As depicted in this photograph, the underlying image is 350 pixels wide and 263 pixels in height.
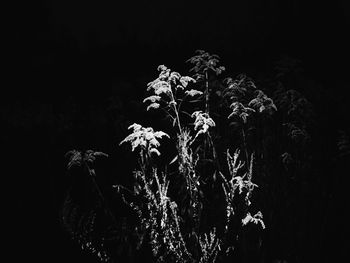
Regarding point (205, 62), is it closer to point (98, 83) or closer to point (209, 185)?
point (209, 185)

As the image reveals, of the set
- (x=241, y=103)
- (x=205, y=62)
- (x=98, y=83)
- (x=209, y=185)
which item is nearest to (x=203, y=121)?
(x=241, y=103)

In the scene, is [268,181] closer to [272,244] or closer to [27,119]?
[272,244]

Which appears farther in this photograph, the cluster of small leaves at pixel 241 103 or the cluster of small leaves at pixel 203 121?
the cluster of small leaves at pixel 241 103

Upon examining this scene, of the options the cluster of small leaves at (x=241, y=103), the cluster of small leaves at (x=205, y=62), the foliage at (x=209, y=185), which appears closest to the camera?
the foliage at (x=209, y=185)

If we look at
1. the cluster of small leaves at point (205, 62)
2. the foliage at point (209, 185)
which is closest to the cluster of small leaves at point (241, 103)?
the foliage at point (209, 185)

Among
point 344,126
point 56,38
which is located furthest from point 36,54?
point 344,126

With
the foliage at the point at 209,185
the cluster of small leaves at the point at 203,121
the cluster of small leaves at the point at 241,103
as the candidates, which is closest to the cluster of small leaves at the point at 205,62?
the foliage at the point at 209,185

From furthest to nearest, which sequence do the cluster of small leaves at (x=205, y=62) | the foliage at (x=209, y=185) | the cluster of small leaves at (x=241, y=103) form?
the cluster of small leaves at (x=205, y=62), the cluster of small leaves at (x=241, y=103), the foliage at (x=209, y=185)

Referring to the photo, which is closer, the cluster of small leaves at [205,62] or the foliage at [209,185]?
the foliage at [209,185]

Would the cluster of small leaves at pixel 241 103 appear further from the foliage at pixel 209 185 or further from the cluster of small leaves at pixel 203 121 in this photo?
the cluster of small leaves at pixel 203 121

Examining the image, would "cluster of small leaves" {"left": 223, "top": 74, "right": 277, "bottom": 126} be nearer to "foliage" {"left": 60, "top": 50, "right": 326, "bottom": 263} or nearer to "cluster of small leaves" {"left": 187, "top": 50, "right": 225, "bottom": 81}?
"foliage" {"left": 60, "top": 50, "right": 326, "bottom": 263}

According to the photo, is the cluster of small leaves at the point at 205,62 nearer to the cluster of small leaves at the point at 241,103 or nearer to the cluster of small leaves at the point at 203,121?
the cluster of small leaves at the point at 241,103

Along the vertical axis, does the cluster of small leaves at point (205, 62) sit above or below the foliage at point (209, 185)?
above

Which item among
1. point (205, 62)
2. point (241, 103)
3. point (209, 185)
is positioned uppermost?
point (205, 62)
